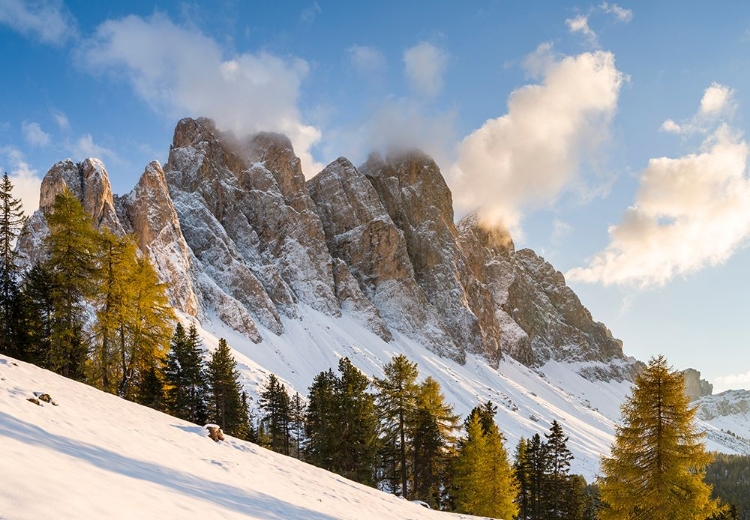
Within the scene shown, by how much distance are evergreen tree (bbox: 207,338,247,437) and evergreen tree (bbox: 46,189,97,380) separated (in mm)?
14187

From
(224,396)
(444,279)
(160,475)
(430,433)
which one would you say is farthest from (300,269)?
(160,475)

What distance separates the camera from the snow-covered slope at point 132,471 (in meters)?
6.67

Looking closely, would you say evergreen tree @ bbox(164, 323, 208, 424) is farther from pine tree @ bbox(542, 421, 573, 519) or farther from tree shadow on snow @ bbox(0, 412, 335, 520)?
pine tree @ bbox(542, 421, 573, 519)

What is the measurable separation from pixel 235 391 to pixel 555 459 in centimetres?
2848

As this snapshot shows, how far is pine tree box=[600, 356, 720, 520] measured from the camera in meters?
18.8

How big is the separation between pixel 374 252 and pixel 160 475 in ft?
512

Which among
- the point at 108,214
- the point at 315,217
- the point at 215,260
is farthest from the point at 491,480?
the point at 315,217

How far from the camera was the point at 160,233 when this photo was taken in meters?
95.1

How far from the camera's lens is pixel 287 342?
108438 mm

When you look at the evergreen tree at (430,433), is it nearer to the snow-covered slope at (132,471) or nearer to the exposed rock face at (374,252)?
the snow-covered slope at (132,471)

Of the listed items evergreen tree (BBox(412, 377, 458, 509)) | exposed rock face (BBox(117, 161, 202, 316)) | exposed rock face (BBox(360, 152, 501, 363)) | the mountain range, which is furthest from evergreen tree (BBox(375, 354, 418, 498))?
exposed rock face (BBox(360, 152, 501, 363))

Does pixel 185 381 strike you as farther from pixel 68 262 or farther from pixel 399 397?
pixel 399 397

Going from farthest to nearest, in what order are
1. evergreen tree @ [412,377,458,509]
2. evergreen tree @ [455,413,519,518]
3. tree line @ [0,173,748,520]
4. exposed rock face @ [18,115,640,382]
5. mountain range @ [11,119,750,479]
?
exposed rock face @ [18,115,640,382] → mountain range @ [11,119,750,479] → evergreen tree @ [412,377,458,509] → evergreen tree @ [455,413,519,518] → tree line @ [0,173,748,520]

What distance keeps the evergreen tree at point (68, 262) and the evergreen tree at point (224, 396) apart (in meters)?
14.2
